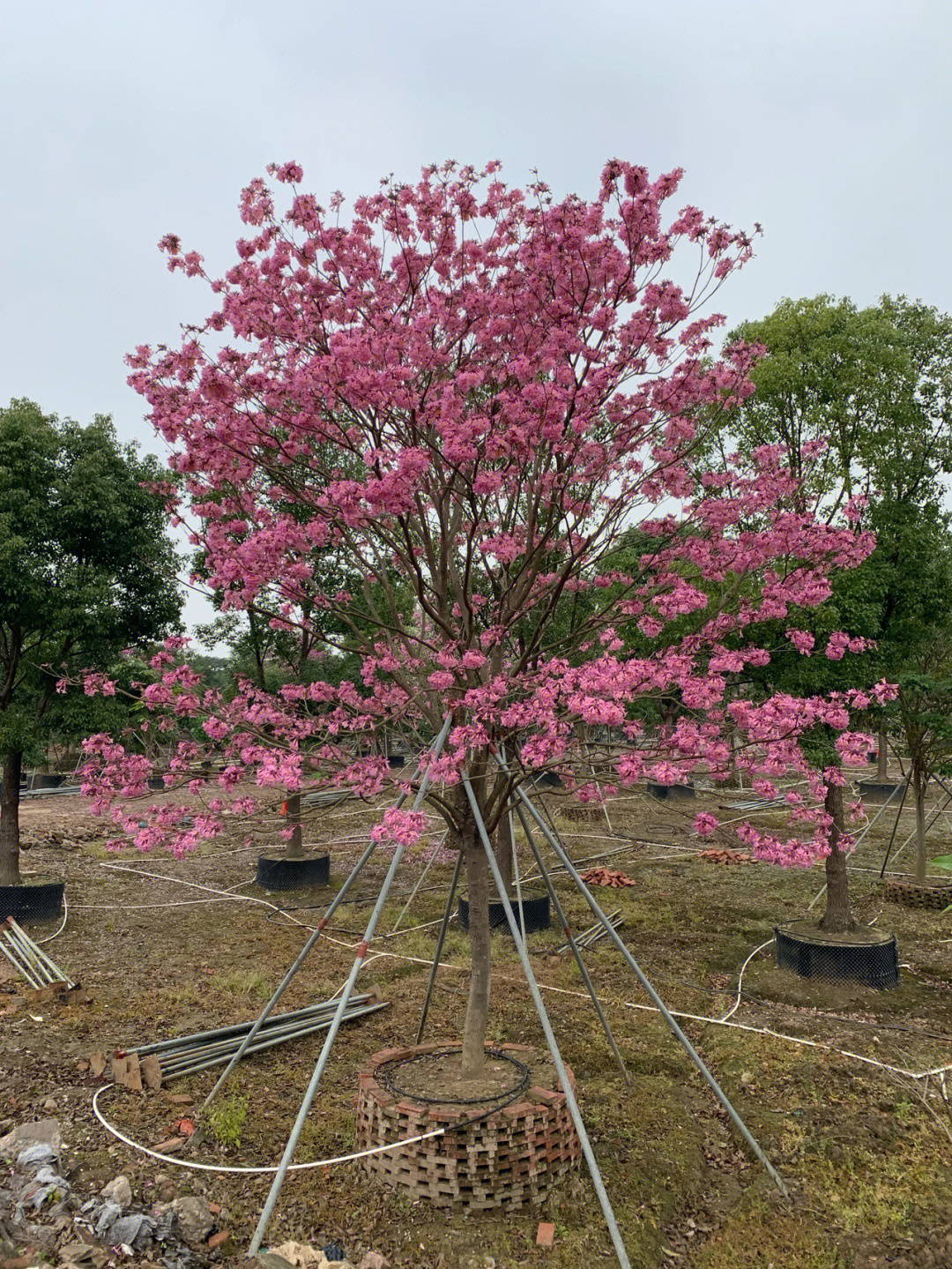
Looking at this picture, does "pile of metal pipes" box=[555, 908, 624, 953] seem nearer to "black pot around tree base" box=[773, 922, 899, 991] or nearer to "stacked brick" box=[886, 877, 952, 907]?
"black pot around tree base" box=[773, 922, 899, 991]

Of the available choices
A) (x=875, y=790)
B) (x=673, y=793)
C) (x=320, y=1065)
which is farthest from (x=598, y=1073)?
(x=875, y=790)

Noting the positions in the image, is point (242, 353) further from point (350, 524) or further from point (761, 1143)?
point (761, 1143)

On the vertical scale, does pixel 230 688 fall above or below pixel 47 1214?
above

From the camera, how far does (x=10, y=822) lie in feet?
42.2

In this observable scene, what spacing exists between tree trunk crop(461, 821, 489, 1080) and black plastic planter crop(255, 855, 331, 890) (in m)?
9.21

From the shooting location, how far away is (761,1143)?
6379mm

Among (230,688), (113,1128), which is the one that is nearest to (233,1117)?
(113,1128)

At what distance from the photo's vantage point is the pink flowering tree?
20.5 ft

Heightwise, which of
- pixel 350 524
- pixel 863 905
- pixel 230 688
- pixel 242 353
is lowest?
pixel 863 905

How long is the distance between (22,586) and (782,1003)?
1136cm

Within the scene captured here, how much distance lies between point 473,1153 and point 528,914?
673cm

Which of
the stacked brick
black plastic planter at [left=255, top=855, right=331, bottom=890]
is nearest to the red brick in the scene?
the stacked brick

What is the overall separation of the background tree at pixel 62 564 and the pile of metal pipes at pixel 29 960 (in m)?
2.13

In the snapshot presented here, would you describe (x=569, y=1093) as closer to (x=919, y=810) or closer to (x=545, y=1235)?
(x=545, y=1235)
